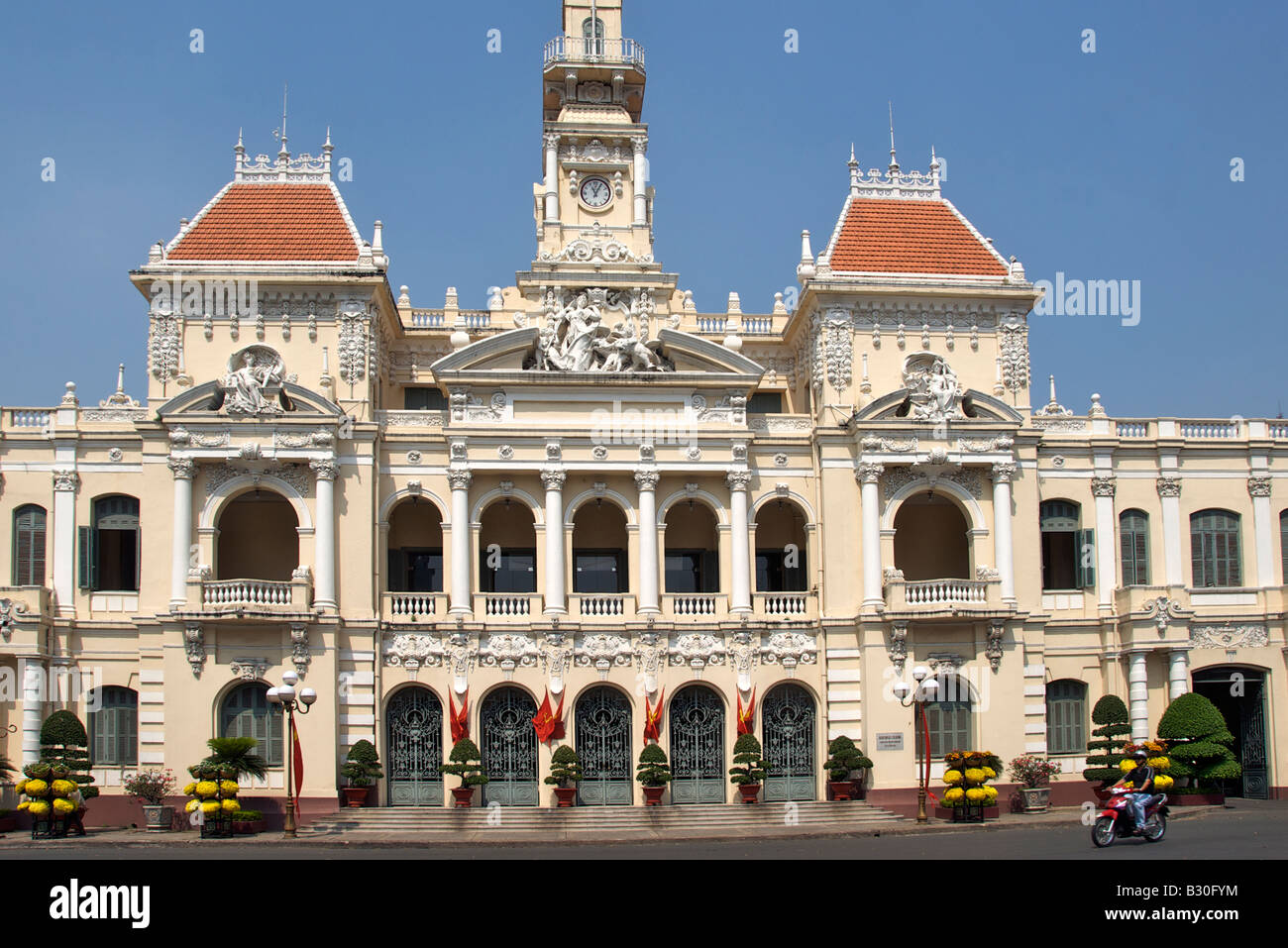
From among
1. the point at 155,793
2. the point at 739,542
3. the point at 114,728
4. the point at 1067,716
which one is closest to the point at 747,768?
the point at 739,542

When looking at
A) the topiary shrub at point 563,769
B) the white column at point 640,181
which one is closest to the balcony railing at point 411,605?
the topiary shrub at point 563,769

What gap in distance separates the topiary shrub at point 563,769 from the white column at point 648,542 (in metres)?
4.47

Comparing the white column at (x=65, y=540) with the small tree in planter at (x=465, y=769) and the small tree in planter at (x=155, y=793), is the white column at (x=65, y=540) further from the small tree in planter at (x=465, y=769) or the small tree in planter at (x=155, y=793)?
the small tree in planter at (x=465, y=769)

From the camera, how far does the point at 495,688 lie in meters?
38.2

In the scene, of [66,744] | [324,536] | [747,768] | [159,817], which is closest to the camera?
[159,817]

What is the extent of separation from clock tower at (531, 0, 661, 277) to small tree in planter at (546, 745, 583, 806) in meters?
14.0

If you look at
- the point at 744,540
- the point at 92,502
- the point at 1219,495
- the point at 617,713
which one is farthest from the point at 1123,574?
the point at 92,502

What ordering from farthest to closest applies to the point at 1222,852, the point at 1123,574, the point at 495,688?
the point at 1123,574 → the point at 495,688 → the point at 1222,852

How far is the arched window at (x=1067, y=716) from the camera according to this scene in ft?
133

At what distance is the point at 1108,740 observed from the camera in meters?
37.2

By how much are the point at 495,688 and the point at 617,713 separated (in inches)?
133

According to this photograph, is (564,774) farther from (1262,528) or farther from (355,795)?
(1262,528)

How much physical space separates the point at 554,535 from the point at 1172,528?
60.8 feet
